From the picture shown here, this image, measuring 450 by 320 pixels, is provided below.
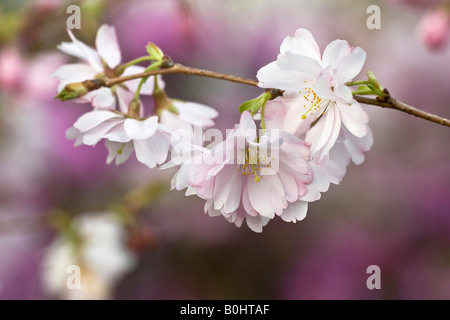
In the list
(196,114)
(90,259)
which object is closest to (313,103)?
(196,114)

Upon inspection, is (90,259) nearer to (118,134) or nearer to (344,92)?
(118,134)

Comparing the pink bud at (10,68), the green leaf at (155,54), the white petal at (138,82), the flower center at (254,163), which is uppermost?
the pink bud at (10,68)

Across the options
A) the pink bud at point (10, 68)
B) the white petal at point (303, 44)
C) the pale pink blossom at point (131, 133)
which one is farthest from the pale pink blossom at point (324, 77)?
the pink bud at point (10, 68)

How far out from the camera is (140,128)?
518mm

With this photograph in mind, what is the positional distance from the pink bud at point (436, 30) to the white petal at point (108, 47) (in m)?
0.61

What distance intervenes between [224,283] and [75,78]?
2.68ft

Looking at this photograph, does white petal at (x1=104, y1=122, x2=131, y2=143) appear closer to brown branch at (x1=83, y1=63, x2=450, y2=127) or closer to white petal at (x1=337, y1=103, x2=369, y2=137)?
brown branch at (x1=83, y1=63, x2=450, y2=127)

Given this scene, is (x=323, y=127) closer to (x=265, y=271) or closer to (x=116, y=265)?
(x=116, y=265)

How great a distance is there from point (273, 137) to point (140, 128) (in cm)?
13

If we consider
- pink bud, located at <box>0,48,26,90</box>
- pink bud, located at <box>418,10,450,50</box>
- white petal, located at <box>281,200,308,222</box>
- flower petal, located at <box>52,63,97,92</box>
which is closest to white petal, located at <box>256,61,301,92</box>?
white petal, located at <box>281,200,308,222</box>

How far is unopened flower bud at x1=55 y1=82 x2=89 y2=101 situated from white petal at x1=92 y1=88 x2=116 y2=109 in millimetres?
41

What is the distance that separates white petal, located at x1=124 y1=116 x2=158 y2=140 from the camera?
1.66 ft

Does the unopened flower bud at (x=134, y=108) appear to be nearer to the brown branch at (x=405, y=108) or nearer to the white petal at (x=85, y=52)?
the white petal at (x=85, y=52)

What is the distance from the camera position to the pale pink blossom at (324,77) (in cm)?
45
